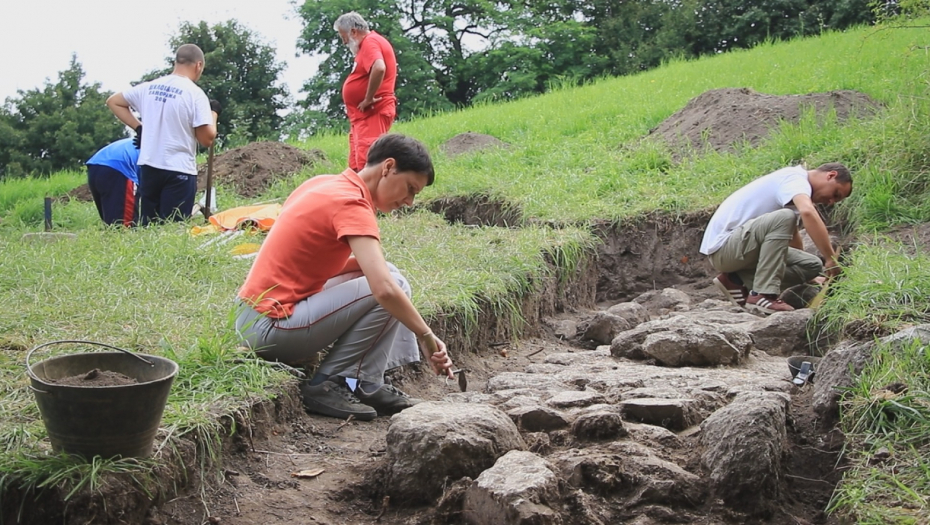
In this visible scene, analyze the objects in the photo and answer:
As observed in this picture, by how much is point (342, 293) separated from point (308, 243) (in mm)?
265

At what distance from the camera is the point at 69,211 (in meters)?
9.66

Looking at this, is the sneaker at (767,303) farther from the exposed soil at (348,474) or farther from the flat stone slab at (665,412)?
the flat stone slab at (665,412)

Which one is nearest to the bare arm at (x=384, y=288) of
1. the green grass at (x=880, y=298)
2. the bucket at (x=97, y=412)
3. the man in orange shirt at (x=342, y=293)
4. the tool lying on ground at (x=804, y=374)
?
the man in orange shirt at (x=342, y=293)

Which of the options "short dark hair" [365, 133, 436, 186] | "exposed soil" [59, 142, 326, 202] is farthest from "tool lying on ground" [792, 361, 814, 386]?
"exposed soil" [59, 142, 326, 202]

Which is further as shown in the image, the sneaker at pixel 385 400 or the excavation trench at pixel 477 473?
the sneaker at pixel 385 400

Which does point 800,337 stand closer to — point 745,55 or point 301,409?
point 301,409

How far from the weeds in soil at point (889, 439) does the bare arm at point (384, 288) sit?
1571 millimetres

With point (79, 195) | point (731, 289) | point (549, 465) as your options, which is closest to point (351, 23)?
point (731, 289)

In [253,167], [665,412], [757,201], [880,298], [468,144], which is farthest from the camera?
A: [468,144]

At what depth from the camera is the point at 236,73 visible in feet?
88.9

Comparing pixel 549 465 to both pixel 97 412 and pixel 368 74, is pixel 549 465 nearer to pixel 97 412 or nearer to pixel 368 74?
pixel 97 412

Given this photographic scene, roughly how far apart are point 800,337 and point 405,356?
2.59 meters

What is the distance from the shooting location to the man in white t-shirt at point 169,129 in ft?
21.7

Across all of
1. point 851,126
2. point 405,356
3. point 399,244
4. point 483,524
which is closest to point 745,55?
point 851,126
